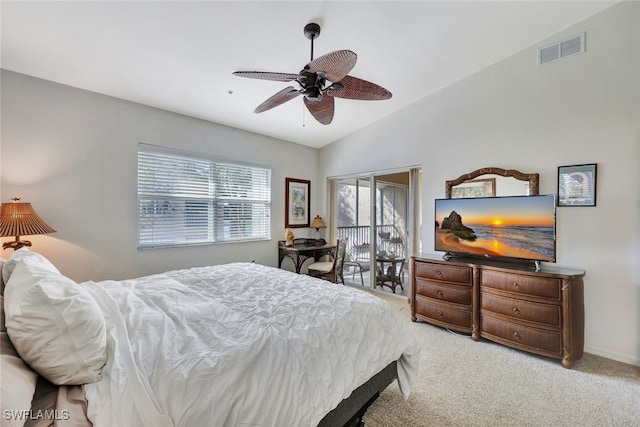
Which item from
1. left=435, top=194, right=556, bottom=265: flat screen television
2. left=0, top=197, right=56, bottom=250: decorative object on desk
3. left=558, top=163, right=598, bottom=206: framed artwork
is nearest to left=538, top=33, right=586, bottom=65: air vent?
left=558, top=163, right=598, bottom=206: framed artwork

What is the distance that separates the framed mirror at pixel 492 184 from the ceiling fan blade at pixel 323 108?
1.91 meters

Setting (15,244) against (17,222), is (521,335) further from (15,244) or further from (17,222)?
(15,244)

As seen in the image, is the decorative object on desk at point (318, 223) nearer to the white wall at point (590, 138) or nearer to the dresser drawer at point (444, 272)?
the dresser drawer at point (444, 272)

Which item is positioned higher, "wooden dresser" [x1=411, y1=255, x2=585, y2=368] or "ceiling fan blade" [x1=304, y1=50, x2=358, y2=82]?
"ceiling fan blade" [x1=304, y1=50, x2=358, y2=82]

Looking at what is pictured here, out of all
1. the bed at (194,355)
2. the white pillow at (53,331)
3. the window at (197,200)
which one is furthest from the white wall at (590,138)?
the white pillow at (53,331)

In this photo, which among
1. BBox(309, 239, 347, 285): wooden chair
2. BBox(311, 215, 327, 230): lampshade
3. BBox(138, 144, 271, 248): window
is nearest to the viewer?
BBox(138, 144, 271, 248): window

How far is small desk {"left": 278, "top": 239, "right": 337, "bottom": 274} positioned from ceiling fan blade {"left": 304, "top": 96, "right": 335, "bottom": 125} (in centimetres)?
237

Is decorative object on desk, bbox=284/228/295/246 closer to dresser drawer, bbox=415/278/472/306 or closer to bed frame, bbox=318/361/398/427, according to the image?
dresser drawer, bbox=415/278/472/306

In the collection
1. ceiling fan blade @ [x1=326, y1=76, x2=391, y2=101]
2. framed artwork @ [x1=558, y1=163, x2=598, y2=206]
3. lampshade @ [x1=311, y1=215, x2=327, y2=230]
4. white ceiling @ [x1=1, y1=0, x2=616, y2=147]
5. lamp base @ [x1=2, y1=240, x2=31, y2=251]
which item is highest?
white ceiling @ [x1=1, y1=0, x2=616, y2=147]

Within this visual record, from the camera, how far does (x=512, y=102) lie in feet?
9.94

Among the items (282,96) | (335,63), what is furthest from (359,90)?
(282,96)

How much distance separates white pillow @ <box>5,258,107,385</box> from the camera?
92 centimetres

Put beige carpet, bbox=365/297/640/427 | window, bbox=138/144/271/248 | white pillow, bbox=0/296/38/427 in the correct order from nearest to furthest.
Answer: white pillow, bbox=0/296/38/427 < beige carpet, bbox=365/297/640/427 < window, bbox=138/144/271/248

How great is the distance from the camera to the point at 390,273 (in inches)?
178
